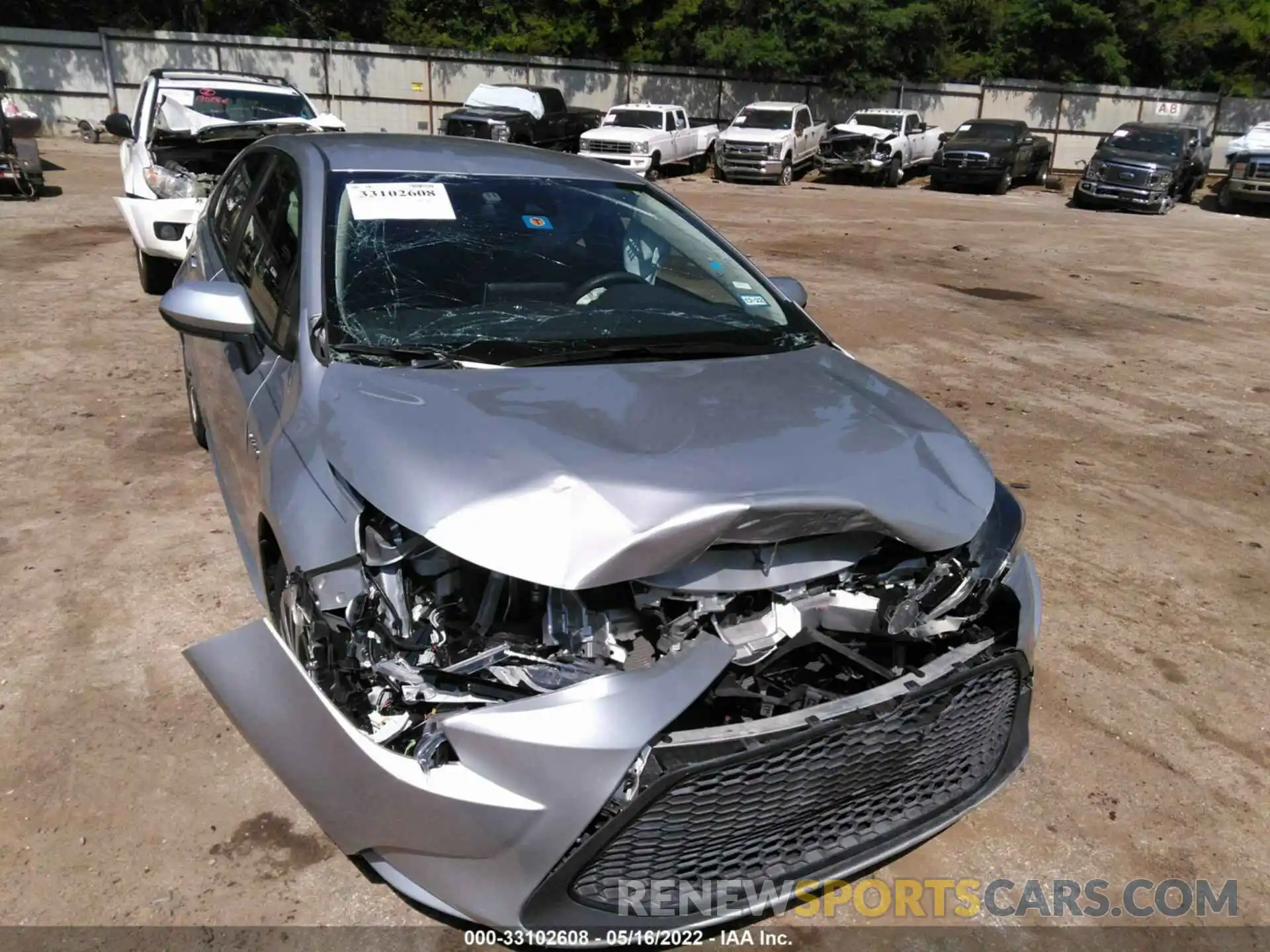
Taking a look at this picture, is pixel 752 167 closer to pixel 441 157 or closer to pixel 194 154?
pixel 194 154

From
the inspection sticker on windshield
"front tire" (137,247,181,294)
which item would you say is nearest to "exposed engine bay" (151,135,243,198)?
"front tire" (137,247,181,294)

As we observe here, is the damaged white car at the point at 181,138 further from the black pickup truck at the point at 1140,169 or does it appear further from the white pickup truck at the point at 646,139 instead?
the black pickup truck at the point at 1140,169

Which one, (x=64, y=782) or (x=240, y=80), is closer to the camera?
(x=64, y=782)

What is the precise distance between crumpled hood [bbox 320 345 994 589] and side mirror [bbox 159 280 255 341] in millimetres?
562

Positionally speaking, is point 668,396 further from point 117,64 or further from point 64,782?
point 117,64

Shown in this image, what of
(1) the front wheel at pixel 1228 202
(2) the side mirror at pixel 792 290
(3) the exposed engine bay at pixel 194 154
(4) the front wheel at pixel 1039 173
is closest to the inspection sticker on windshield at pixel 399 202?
(2) the side mirror at pixel 792 290

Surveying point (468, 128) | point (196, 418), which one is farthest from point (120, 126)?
point (468, 128)

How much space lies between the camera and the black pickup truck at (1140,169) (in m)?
19.9

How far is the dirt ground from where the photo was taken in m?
2.64

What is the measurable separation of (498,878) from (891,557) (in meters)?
1.25

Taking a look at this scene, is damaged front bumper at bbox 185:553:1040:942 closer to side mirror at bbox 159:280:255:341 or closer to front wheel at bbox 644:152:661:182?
side mirror at bbox 159:280:255:341

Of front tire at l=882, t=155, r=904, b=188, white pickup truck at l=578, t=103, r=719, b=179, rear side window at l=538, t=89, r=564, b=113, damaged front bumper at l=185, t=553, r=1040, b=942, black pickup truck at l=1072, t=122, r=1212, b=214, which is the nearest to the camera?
damaged front bumper at l=185, t=553, r=1040, b=942

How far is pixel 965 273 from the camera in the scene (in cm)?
1189

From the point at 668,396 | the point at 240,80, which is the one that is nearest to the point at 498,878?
the point at 668,396
